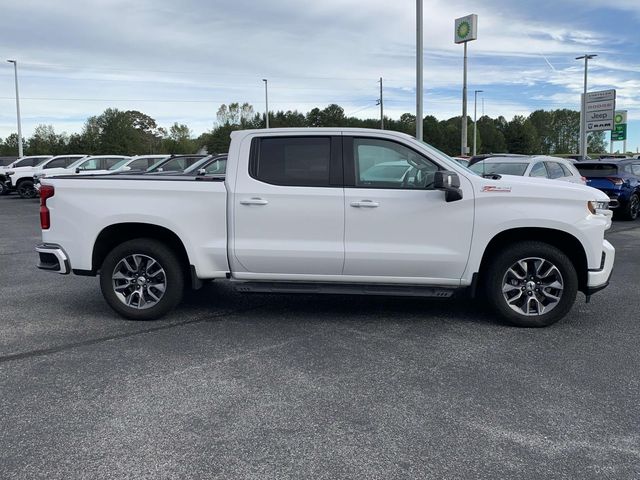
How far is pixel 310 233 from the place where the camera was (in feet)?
18.3

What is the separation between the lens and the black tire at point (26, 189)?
26.1m

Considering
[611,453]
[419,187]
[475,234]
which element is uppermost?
[419,187]

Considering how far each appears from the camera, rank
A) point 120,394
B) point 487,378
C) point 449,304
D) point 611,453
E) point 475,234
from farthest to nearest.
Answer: point 449,304, point 475,234, point 487,378, point 120,394, point 611,453

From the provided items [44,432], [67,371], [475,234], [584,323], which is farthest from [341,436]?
[584,323]

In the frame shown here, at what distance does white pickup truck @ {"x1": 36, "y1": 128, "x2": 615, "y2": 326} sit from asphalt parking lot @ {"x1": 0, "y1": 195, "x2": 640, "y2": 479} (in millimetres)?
432

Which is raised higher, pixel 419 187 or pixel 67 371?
pixel 419 187

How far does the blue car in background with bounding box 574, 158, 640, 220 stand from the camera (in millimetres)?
15102

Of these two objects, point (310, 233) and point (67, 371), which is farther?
point (310, 233)

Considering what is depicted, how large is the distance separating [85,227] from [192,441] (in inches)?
122

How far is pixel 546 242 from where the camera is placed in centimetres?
569

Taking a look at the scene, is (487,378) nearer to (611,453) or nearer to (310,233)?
(611,453)

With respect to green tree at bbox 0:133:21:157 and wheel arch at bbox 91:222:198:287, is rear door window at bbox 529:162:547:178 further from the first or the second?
green tree at bbox 0:133:21:157

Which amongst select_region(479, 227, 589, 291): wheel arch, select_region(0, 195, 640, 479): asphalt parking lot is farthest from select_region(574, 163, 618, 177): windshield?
select_region(479, 227, 589, 291): wheel arch

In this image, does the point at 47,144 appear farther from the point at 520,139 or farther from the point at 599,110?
the point at 520,139
